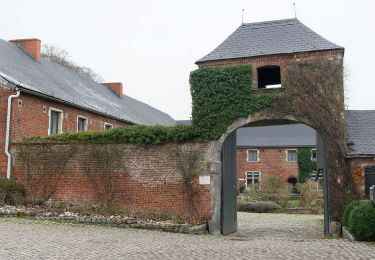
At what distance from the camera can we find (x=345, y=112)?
1548cm

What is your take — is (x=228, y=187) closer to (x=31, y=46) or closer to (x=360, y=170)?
(x=360, y=170)

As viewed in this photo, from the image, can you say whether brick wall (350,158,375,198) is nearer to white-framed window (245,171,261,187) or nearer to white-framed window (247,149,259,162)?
white-framed window (245,171,261,187)

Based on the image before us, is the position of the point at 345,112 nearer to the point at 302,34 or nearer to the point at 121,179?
the point at 302,34

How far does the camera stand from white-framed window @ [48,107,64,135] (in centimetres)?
1950

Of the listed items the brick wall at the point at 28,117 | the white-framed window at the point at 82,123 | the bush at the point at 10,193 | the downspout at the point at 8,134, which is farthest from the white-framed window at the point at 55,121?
the bush at the point at 10,193

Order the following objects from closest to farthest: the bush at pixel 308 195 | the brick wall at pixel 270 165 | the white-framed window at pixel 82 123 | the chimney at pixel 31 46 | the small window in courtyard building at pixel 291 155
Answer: the white-framed window at pixel 82 123
the chimney at pixel 31 46
the bush at pixel 308 195
the brick wall at pixel 270 165
the small window in courtyard building at pixel 291 155

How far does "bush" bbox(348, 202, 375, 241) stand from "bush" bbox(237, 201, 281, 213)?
1489 centimetres

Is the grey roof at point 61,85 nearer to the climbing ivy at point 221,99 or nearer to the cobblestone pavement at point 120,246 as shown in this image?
the climbing ivy at point 221,99

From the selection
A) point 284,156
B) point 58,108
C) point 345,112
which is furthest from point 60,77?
point 284,156

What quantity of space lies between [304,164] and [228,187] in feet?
83.2

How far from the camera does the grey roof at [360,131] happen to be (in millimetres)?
14348

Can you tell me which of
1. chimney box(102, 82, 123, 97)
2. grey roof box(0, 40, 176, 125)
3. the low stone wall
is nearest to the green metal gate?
the low stone wall

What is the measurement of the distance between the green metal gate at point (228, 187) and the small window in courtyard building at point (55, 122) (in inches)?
325

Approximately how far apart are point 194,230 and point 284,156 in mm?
28031
